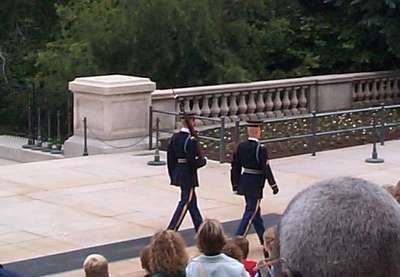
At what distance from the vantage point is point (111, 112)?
19.5 metres

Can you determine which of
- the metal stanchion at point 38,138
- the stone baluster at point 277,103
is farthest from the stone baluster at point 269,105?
the metal stanchion at point 38,138

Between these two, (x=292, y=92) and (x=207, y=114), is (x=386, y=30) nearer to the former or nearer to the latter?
(x=292, y=92)

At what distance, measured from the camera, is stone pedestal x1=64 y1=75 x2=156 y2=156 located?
19438 millimetres

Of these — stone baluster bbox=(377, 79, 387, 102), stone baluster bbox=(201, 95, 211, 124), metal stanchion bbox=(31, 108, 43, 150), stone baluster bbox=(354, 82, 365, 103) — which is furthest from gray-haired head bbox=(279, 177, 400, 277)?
stone baluster bbox=(377, 79, 387, 102)

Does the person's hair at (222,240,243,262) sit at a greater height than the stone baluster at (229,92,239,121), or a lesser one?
greater

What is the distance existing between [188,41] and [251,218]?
11.7 meters

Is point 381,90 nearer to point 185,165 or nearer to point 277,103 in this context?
point 277,103

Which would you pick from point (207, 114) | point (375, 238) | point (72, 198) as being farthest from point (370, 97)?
point (375, 238)

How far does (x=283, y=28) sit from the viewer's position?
1033 inches

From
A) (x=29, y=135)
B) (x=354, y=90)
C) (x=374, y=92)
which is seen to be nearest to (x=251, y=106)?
(x=354, y=90)

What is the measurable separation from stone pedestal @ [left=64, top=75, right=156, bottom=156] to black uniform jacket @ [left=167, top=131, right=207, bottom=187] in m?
7.37

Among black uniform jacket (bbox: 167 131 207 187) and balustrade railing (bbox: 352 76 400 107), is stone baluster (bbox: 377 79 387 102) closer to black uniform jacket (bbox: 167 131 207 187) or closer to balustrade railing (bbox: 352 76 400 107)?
balustrade railing (bbox: 352 76 400 107)

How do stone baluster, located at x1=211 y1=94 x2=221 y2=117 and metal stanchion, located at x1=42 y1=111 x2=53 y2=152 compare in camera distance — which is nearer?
metal stanchion, located at x1=42 y1=111 x2=53 y2=152

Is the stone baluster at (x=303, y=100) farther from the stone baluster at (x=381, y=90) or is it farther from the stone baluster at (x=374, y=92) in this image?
the stone baluster at (x=381, y=90)
